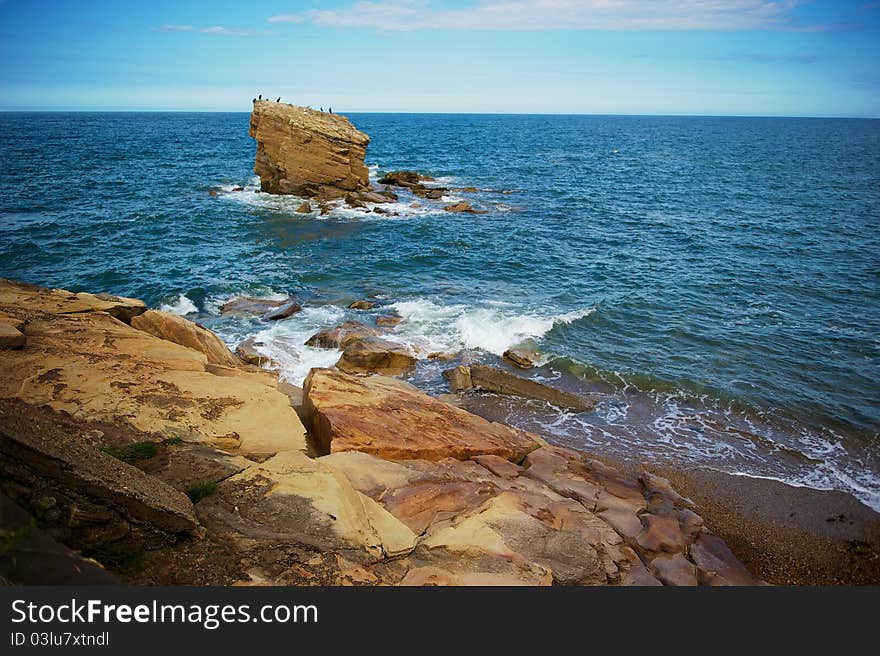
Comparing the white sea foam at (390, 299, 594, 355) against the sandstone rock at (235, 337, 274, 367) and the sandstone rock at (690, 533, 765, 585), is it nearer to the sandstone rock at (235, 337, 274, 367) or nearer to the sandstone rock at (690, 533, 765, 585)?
the sandstone rock at (235, 337, 274, 367)

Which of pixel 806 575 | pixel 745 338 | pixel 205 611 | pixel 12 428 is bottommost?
pixel 806 575

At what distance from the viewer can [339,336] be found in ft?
81.3

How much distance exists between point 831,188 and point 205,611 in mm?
80023

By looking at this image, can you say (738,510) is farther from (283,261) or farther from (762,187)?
(762,187)

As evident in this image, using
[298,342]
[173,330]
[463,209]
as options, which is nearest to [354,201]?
[463,209]

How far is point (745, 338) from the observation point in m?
26.9

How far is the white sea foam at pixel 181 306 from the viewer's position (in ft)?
93.0

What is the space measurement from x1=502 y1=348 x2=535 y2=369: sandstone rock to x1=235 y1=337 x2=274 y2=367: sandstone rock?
10.1 metres

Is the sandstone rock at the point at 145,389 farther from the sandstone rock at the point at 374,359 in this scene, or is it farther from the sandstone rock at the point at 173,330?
the sandstone rock at the point at 374,359

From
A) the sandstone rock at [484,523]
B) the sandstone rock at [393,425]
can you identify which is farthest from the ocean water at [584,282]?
the sandstone rock at [484,523]

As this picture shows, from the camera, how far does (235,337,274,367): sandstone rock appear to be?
22453 millimetres

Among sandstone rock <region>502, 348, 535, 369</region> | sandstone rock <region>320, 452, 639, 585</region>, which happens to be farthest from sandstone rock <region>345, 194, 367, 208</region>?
sandstone rock <region>320, 452, 639, 585</region>

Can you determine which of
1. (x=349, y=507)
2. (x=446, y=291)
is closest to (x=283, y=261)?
(x=446, y=291)

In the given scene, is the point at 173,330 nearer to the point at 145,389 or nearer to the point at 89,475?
the point at 145,389
